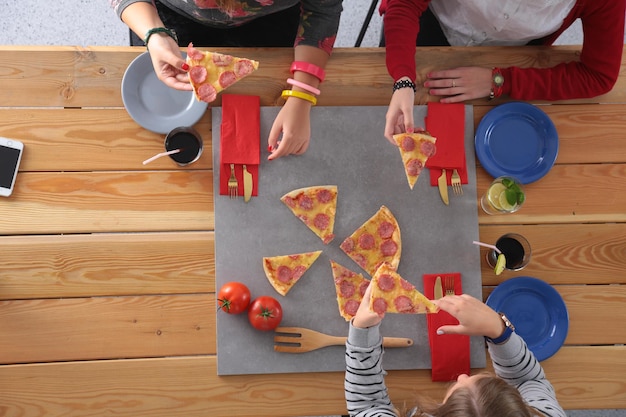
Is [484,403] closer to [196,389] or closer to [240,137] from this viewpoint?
[196,389]

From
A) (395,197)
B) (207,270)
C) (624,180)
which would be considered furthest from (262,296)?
(624,180)

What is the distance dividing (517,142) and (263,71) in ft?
2.49

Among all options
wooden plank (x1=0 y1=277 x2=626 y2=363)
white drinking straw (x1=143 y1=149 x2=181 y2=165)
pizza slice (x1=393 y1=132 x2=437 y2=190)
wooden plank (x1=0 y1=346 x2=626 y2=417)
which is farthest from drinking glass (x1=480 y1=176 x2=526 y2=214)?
white drinking straw (x1=143 y1=149 x2=181 y2=165)

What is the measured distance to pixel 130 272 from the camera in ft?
4.90

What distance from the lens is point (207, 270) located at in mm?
1514

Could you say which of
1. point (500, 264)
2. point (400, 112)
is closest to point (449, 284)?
point (500, 264)

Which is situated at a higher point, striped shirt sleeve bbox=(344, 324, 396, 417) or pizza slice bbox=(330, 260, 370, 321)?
pizza slice bbox=(330, 260, 370, 321)

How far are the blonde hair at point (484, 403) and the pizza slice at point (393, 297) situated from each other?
24 cm

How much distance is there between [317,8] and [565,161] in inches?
33.3

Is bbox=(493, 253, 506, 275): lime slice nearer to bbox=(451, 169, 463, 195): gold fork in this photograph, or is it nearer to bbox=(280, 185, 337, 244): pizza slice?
bbox=(451, 169, 463, 195): gold fork

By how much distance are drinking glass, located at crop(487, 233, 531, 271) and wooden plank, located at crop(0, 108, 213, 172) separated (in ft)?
2.75

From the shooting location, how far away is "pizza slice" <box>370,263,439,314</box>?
135 centimetres

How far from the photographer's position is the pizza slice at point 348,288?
4.96 feet

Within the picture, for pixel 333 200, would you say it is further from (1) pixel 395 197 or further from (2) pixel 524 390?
(2) pixel 524 390
